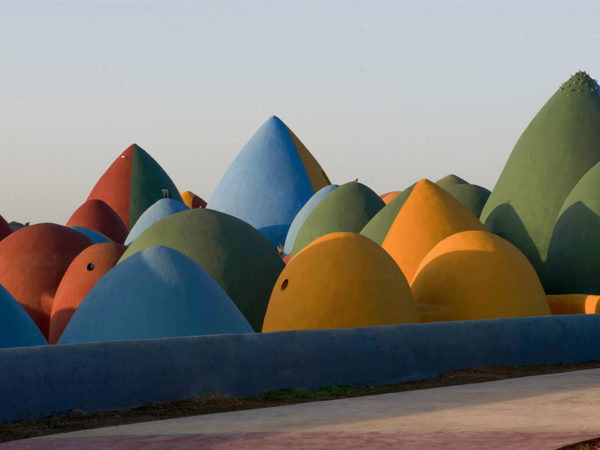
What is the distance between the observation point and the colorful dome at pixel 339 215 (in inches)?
1021

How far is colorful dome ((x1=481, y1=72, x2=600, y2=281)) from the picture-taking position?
80.9ft

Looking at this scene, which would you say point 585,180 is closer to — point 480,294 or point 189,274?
point 480,294

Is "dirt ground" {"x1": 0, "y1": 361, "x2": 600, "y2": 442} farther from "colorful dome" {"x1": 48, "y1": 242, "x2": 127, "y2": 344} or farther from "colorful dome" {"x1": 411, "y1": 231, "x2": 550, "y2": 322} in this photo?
"colorful dome" {"x1": 48, "y1": 242, "x2": 127, "y2": 344}

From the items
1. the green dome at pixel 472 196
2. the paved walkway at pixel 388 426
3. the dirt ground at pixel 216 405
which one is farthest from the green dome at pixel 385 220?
the paved walkway at pixel 388 426

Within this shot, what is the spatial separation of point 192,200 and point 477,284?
39520 millimetres

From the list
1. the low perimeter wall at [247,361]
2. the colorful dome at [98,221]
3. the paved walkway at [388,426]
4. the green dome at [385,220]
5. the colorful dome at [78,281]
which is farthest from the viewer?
the colorful dome at [98,221]

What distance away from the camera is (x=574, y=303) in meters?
20.6

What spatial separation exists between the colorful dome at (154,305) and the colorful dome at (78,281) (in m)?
5.91

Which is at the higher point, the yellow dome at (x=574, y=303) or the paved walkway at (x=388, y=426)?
the paved walkway at (x=388, y=426)

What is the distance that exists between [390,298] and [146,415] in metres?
6.75

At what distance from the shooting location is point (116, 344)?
29.5ft

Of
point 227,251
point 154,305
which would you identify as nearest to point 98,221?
point 227,251

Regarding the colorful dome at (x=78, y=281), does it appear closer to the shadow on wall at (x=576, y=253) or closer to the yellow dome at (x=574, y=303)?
the yellow dome at (x=574, y=303)

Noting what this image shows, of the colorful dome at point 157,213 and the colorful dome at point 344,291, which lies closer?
the colorful dome at point 344,291
